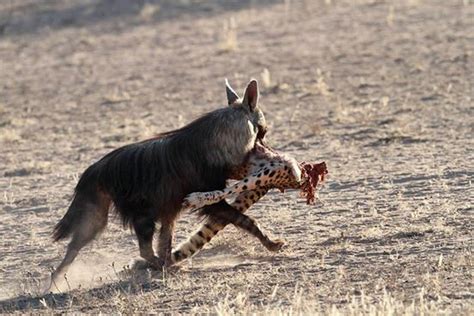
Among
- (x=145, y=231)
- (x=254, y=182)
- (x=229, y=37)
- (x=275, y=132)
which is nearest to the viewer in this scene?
(x=145, y=231)

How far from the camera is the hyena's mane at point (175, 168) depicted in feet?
29.6

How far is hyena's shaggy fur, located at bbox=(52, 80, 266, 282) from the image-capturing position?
9.03 m

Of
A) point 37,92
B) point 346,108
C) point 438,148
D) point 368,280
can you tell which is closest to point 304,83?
point 346,108

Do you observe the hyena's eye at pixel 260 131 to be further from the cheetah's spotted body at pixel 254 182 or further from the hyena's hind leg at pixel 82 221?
the hyena's hind leg at pixel 82 221

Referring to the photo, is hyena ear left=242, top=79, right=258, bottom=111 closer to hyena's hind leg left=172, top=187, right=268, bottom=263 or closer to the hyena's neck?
the hyena's neck

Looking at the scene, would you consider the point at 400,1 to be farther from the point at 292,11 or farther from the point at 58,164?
the point at 58,164

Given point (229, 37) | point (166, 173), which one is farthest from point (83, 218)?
point (229, 37)

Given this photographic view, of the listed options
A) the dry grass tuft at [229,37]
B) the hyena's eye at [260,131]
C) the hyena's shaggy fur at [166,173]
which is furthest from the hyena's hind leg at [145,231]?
the dry grass tuft at [229,37]

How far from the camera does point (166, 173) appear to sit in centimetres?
904

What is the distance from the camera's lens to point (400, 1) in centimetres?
2628

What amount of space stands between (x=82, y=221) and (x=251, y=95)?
163cm

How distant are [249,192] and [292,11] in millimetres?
17357

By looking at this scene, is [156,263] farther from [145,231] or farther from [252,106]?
[252,106]

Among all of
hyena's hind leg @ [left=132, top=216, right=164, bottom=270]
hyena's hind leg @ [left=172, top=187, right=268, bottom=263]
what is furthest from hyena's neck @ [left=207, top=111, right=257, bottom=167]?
hyena's hind leg @ [left=132, top=216, right=164, bottom=270]
